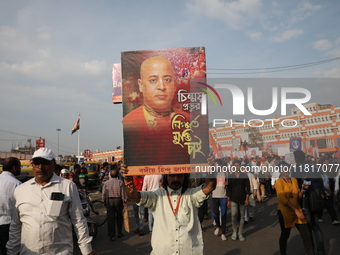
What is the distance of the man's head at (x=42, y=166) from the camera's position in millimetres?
2857

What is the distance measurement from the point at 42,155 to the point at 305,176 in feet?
15.0

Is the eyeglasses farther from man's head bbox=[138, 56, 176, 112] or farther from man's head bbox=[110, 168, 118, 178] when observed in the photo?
man's head bbox=[110, 168, 118, 178]

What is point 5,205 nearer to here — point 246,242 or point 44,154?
point 44,154

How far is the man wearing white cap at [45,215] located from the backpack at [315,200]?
4114 millimetres

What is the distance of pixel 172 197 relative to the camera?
10.1 feet

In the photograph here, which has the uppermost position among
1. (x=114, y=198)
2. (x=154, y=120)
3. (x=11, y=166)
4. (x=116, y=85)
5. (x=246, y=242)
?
(x=116, y=85)

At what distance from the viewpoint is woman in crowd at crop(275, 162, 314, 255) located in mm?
4676

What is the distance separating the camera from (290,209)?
15.6ft

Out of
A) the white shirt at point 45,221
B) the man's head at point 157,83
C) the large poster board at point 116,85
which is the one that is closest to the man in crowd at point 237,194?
the man's head at point 157,83

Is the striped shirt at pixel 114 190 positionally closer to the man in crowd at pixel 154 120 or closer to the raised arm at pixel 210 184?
the man in crowd at pixel 154 120

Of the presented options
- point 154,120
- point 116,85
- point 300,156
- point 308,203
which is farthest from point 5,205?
point 116,85

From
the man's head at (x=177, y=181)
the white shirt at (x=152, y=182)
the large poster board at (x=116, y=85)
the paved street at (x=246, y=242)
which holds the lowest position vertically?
the paved street at (x=246, y=242)

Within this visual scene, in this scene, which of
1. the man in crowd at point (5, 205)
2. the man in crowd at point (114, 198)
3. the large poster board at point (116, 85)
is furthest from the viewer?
the large poster board at point (116, 85)

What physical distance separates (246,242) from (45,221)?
5.45 meters
